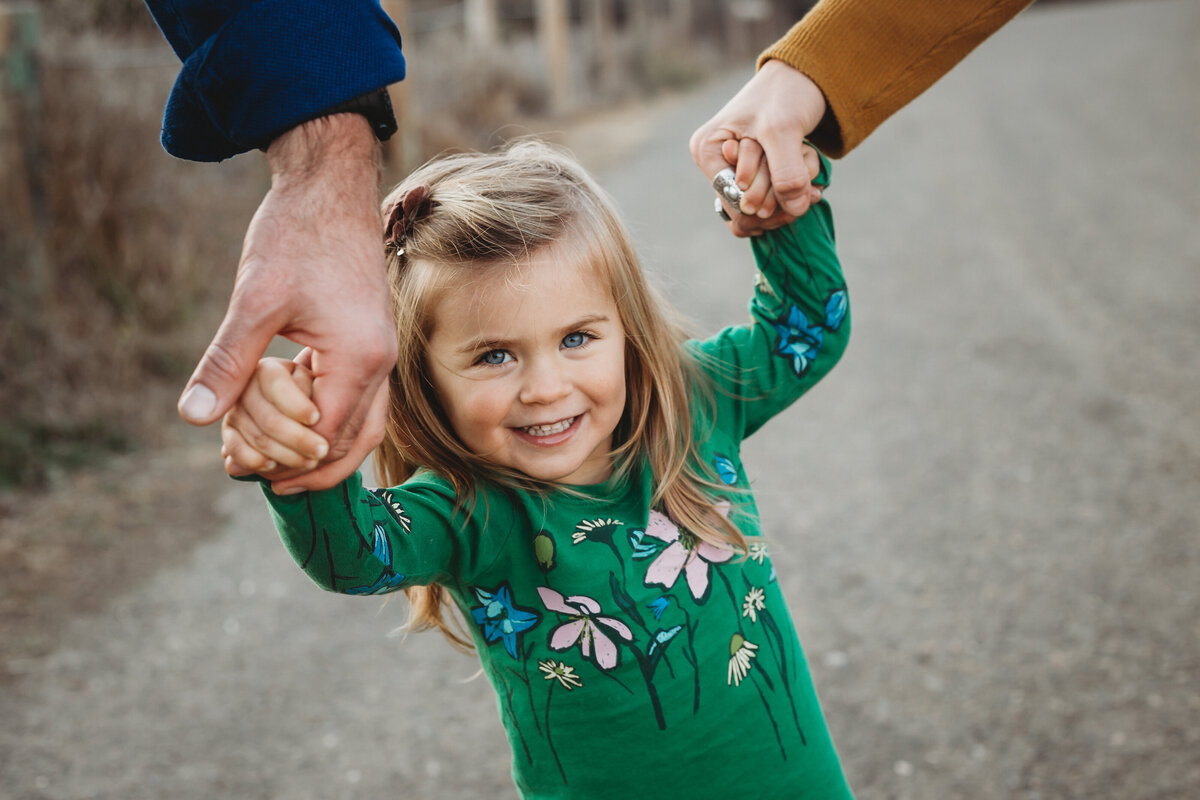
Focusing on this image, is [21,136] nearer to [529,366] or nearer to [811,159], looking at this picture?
[529,366]

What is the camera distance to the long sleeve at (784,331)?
1.61 meters

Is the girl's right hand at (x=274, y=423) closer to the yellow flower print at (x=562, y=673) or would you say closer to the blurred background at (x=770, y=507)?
the yellow flower print at (x=562, y=673)

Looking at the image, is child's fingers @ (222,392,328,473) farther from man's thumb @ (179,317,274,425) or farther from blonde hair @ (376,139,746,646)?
blonde hair @ (376,139,746,646)

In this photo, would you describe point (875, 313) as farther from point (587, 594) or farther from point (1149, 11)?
point (1149, 11)

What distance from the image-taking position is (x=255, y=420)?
3.23 ft

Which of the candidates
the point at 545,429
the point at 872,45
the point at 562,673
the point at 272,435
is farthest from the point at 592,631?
the point at 872,45

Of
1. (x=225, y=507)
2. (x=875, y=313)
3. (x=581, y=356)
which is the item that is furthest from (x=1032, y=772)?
(x=875, y=313)

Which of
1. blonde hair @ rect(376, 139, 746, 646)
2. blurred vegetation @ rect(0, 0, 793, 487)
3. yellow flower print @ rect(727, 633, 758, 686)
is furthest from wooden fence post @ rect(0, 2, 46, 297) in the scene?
yellow flower print @ rect(727, 633, 758, 686)

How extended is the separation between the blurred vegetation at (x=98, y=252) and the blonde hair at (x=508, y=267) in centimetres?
180

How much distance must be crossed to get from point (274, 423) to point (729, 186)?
0.76 meters

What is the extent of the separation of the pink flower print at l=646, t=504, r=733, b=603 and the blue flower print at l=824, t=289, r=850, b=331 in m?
0.40

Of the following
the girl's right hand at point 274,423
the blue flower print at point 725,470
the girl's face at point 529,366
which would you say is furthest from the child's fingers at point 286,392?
the blue flower print at point 725,470

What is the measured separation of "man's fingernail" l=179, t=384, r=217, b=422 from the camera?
35.9 inches

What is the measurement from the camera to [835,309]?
1650 millimetres
